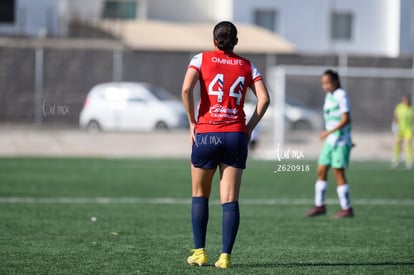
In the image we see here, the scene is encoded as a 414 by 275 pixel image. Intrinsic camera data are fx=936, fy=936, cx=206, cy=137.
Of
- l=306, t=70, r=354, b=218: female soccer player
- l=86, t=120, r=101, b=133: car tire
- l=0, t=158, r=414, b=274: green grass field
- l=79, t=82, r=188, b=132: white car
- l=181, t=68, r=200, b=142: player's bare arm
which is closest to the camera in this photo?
l=181, t=68, r=200, b=142: player's bare arm

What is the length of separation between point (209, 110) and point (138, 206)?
7.06 m

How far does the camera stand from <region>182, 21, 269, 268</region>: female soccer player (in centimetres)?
837

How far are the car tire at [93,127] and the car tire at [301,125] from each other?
23.0ft

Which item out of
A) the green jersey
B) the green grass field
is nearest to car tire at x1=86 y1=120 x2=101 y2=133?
the green grass field

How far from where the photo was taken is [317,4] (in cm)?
5084

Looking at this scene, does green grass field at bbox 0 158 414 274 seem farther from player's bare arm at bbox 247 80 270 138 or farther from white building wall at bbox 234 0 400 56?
white building wall at bbox 234 0 400 56

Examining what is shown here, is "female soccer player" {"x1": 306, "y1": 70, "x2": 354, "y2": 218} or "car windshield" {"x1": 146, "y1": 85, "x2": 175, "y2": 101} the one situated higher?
"car windshield" {"x1": 146, "y1": 85, "x2": 175, "y2": 101}

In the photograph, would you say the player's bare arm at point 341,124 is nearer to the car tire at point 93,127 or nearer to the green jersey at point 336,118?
the green jersey at point 336,118

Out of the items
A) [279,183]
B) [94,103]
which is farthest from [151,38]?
[279,183]

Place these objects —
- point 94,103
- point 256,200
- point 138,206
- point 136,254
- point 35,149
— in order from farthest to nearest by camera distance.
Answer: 1. point 94,103
2. point 35,149
3. point 256,200
4. point 138,206
5. point 136,254

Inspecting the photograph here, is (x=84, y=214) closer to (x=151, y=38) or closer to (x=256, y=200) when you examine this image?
(x=256, y=200)

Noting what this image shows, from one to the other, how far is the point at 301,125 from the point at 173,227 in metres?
22.0

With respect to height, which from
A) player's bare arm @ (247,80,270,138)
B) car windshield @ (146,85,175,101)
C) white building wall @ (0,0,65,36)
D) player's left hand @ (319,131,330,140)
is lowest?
player's left hand @ (319,131,330,140)

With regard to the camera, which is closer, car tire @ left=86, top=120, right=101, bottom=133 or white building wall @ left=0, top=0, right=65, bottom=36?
car tire @ left=86, top=120, right=101, bottom=133
